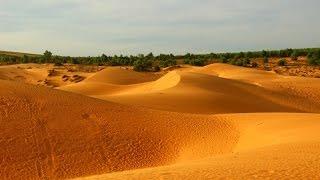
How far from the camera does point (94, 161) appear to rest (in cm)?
1569

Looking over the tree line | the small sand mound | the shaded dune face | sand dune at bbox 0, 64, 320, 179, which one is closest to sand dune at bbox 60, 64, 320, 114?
the small sand mound

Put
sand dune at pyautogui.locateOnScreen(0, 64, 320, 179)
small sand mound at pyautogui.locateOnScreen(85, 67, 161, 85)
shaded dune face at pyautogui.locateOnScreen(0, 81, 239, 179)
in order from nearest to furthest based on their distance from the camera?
sand dune at pyautogui.locateOnScreen(0, 64, 320, 179) → shaded dune face at pyautogui.locateOnScreen(0, 81, 239, 179) → small sand mound at pyautogui.locateOnScreen(85, 67, 161, 85)

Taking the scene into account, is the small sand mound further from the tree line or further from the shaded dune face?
the shaded dune face

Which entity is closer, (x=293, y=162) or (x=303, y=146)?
(x=293, y=162)

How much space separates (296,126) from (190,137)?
3.67 metres

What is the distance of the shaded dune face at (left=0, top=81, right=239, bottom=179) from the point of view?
15.4 metres

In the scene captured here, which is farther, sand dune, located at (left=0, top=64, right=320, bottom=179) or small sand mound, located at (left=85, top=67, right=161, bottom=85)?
small sand mound, located at (left=85, top=67, right=161, bottom=85)

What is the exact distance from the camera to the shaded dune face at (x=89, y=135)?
15.4m

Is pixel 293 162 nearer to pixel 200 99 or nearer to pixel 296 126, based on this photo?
pixel 296 126

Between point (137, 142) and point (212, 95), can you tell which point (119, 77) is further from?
point (137, 142)

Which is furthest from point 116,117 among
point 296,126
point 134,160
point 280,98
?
point 280,98

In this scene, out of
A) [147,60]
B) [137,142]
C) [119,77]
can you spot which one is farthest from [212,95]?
[147,60]

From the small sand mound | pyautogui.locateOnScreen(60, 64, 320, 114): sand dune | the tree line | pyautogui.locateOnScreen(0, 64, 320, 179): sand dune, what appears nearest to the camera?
pyautogui.locateOnScreen(0, 64, 320, 179): sand dune

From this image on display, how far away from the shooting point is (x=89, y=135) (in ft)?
57.2
